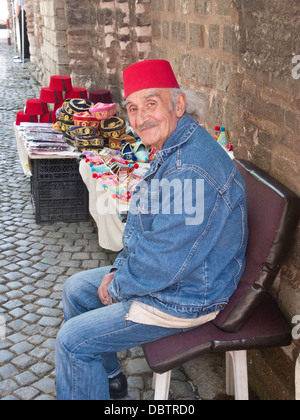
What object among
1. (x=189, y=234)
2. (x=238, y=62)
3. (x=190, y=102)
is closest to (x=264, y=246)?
(x=189, y=234)

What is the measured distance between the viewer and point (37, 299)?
3.90 meters

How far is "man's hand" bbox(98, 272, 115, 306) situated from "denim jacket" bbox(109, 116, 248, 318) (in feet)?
0.69

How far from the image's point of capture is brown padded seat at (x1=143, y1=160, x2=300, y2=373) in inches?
86.7

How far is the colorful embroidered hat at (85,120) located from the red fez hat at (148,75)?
2.66 m

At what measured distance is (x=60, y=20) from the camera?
8.84 m

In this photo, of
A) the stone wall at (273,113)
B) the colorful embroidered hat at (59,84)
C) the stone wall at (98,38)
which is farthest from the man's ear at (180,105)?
the colorful embroidered hat at (59,84)

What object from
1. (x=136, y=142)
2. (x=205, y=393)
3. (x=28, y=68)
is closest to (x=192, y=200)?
(x=205, y=393)

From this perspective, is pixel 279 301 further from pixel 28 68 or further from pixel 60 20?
pixel 28 68

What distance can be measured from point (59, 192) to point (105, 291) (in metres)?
2.75

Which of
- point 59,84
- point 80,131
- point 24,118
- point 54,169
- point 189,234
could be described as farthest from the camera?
point 59,84

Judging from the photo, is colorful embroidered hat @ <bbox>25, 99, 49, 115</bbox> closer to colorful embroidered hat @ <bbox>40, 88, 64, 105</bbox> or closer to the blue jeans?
colorful embroidered hat @ <bbox>40, 88, 64, 105</bbox>

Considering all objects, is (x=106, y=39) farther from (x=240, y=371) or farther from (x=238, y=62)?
(x=240, y=371)

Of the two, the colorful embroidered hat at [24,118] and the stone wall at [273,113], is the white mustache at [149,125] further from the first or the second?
the colorful embroidered hat at [24,118]

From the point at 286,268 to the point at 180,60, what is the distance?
9.10 feet
